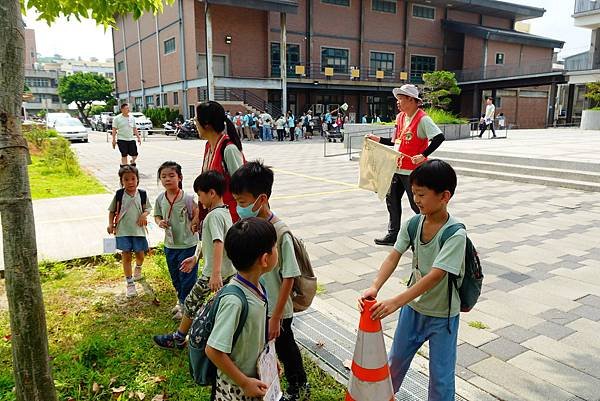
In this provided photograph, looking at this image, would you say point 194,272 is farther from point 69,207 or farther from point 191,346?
point 69,207

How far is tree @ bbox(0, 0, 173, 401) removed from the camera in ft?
6.39

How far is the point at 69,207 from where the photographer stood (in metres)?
7.59

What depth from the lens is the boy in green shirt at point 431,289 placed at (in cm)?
206

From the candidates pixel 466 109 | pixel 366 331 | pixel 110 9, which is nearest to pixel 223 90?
→ pixel 466 109

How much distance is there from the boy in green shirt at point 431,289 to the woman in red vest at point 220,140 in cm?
134

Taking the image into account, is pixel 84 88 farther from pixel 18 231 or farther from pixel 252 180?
pixel 252 180

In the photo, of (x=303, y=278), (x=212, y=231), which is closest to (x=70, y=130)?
(x=212, y=231)

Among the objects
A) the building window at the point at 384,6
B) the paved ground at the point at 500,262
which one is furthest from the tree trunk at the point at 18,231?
the building window at the point at 384,6

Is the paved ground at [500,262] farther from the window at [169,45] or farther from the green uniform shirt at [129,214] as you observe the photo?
the window at [169,45]

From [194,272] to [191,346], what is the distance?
1797 millimetres

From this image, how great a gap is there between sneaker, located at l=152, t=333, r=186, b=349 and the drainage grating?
823 millimetres

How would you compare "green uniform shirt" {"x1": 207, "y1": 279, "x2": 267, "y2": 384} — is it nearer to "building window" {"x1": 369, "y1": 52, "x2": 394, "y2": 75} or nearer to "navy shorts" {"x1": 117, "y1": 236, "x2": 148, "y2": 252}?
"navy shorts" {"x1": 117, "y1": 236, "x2": 148, "y2": 252}

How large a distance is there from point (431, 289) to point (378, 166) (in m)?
3.08

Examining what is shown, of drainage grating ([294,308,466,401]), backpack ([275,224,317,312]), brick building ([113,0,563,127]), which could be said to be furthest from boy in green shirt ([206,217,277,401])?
brick building ([113,0,563,127])
